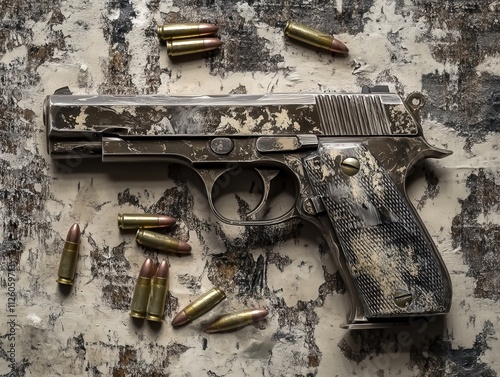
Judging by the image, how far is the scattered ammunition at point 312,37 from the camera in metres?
3.26

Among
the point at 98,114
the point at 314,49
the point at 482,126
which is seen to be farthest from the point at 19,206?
the point at 482,126

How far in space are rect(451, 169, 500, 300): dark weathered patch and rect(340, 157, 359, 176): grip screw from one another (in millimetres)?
618

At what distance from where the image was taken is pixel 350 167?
9.73 ft

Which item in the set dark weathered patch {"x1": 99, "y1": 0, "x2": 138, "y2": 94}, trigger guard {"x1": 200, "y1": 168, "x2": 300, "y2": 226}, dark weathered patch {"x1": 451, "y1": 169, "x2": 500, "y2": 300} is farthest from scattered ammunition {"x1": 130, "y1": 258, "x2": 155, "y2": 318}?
dark weathered patch {"x1": 451, "y1": 169, "x2": 500, "y2": 300}

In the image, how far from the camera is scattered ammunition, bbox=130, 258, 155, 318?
317 centimetres

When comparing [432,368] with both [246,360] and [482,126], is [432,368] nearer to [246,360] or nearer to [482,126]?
[246,360]

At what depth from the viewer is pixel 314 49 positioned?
3314mm

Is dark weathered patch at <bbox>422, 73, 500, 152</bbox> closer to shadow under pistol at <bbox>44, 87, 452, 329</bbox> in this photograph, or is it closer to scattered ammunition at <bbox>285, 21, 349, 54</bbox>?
shadow under pistol at <bbox>44, 87, 452, 329</bbox>

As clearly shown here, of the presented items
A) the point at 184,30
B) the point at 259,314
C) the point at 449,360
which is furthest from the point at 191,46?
the point at 449,360

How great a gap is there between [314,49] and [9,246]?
5.11ft

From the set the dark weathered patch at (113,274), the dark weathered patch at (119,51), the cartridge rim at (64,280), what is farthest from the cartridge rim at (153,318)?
the dark weathered patch at (119,51)

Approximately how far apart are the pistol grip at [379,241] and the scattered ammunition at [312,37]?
0.55 m

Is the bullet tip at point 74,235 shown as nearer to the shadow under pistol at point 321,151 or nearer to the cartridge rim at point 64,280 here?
the cartridge rim at point 64,280

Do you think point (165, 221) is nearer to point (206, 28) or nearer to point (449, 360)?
point (206, 28)
